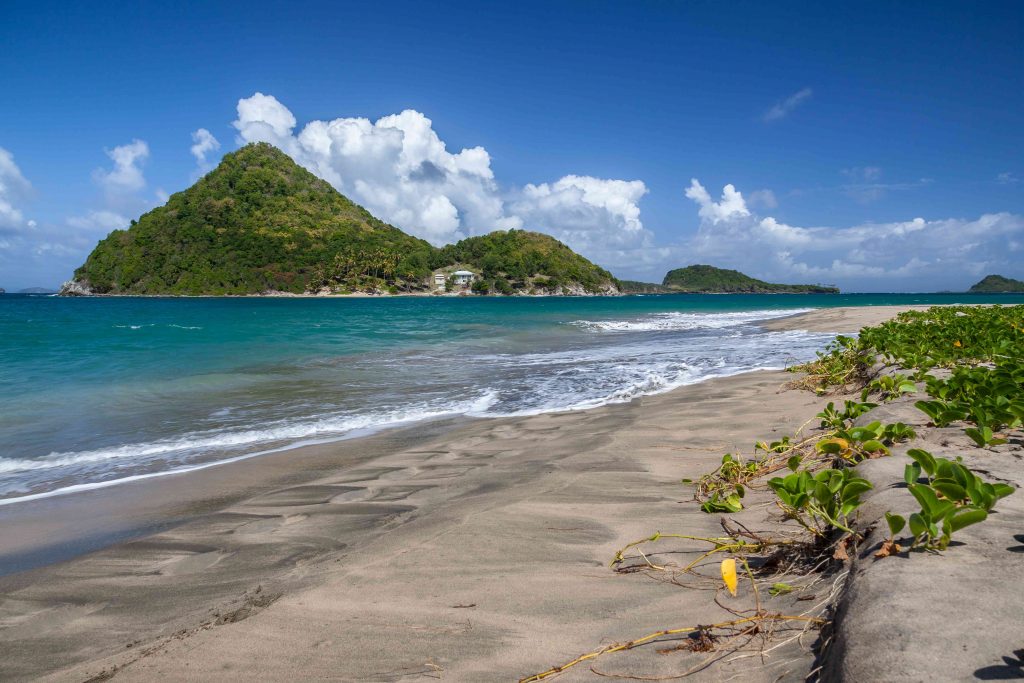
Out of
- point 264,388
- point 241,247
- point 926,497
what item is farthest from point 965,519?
point 241,247

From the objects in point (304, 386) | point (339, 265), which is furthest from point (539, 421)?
point (339, 265)

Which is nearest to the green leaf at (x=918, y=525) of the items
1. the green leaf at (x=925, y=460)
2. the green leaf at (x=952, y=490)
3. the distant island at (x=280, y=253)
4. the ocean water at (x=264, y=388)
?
the green leaf at (x=952, y=490)

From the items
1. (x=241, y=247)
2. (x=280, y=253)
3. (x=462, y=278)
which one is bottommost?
(x=462, y=278)

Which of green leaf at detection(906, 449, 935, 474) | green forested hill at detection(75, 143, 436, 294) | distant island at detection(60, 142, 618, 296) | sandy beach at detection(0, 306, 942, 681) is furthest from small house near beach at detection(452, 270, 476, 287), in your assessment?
green leaf at detection(906, 449, 935, 474)

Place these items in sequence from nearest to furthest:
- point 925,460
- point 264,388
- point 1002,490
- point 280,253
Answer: point 1002,490
point 925,460
point 264,388
point 280,253

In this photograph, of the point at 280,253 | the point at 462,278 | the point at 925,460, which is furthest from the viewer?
the point at 462,278

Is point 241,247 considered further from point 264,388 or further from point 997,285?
point 997,285

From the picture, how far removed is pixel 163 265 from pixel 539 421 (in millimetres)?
147438

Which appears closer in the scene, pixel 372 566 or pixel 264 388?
pixel 372 566

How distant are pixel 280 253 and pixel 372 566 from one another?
5585 inches

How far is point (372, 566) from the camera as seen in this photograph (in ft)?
10.3

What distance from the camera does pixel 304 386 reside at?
11.4 meters

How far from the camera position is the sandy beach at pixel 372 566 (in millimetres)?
2234

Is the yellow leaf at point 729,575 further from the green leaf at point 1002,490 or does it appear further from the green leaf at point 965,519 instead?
the green leaf at point 1002,490
